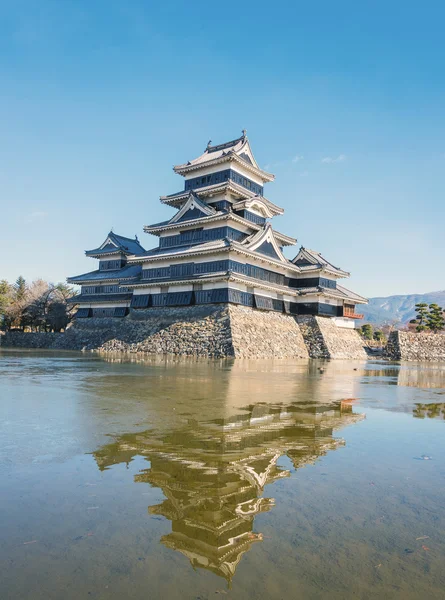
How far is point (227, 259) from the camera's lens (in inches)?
1282

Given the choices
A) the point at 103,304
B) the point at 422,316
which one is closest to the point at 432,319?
the point at 422,316

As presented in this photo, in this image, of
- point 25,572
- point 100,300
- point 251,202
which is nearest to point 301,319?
point 251,202

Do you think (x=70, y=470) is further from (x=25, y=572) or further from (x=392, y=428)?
(x=392, y=428)

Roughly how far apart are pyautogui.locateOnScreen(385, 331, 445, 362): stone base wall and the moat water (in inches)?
1335

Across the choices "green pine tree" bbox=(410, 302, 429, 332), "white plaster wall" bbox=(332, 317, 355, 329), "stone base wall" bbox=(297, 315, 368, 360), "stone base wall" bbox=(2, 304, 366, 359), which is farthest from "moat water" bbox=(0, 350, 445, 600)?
"green pine tree" bbox=(410, 302, 429, 332)

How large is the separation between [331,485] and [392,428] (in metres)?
3.71

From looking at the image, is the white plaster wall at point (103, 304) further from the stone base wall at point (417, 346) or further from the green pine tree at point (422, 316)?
the green pine tree at point (422, 316)

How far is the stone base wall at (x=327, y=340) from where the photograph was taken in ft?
122

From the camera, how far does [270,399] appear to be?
10109 millimetres

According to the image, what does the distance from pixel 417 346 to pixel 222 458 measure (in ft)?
129

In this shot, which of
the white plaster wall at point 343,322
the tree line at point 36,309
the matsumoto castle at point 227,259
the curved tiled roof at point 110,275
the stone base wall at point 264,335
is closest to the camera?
the stone base wall at point 264,335

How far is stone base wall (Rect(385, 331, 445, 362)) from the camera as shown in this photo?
127 ft

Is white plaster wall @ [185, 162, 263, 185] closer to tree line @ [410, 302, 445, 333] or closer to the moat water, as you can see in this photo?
tree line @ [410, 302, 445, 333]

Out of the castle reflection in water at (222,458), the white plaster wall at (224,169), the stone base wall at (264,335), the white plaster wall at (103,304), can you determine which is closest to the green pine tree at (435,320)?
the stone base wall at (264,335)
